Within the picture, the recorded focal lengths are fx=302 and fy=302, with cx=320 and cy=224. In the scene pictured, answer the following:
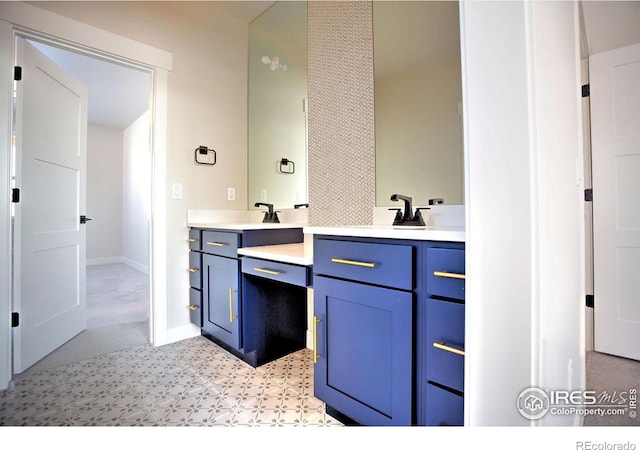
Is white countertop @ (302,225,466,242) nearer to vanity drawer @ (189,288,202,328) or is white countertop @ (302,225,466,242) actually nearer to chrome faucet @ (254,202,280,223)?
chrome faucet @ (254,202,280,223)

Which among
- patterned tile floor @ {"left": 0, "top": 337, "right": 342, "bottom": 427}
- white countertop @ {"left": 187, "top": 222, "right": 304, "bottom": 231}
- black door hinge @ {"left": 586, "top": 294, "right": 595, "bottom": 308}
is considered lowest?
patterned tile floor @ {"left": 0, "top": 337, "right": 342, "bottom": 427}

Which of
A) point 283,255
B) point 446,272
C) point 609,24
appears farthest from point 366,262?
point 609,24

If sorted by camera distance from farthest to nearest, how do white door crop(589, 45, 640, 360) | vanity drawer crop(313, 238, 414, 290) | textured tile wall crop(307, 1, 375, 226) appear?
white door crop(589, 45, 640, 360) → textured tile wall crop(307, 1, 375, 226) → vanity drawer crop(313, 238, 414, 290)

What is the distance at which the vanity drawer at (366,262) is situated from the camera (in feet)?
3.51

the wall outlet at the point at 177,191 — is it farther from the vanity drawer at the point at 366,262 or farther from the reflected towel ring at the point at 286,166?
the vanity drawer at the point at 366,262

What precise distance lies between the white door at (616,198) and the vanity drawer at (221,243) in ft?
8.31

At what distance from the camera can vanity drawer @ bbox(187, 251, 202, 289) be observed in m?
2.26

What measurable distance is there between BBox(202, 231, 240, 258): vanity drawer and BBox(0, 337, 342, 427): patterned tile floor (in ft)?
2.32

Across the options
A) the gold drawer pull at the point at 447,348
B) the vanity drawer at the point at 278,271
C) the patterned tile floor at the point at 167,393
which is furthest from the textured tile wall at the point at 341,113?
the patterned tile floor at the point at 167,393

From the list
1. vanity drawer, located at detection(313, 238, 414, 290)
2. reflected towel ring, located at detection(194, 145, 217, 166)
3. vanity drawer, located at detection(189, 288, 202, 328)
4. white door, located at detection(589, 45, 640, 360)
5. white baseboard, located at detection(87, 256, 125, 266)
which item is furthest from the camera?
white baseboard, located at detection(87, 256, 125, 266)

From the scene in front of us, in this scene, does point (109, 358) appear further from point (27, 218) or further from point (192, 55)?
point (192, 55)

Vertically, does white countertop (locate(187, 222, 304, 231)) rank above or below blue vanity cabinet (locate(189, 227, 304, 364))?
above
